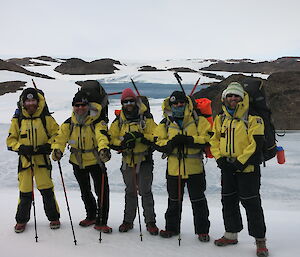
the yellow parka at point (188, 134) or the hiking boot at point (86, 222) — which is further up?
the yellow parka at point (188, 134)

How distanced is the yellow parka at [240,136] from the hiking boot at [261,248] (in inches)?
30.1

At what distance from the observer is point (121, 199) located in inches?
222

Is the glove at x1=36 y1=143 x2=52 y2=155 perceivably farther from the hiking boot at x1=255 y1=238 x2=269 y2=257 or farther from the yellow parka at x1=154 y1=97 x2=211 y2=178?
the hiking boot at x1=255 y1=238 x2=269 y2=257

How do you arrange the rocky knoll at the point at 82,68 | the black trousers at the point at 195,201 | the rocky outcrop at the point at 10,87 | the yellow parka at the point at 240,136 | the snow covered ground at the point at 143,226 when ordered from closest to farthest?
the yellow parka at the point at 240,136
the snow covered ground at the point at 143,226
the black trousers at the point at 195,201
the rocky outcrop at the point at 10,87
the rocky knoll at the point at 82,68

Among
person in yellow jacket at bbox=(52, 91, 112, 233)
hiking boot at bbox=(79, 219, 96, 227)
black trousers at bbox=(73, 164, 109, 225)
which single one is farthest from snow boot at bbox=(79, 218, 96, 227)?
person in yellow jacket at bbox=(52, 91, 112, 233)

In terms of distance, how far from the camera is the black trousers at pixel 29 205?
4.17m

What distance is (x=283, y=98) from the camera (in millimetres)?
12406

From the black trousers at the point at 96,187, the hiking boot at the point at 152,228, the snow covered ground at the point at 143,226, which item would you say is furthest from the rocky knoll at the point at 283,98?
the black trousers at the point at 96,187

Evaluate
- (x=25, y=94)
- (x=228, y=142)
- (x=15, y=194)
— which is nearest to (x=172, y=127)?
(x=228, y=142)

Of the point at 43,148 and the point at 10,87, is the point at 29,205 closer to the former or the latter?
the point at 43,148

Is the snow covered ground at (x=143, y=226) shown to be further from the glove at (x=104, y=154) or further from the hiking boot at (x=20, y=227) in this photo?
the glove at (x=104, y=154)

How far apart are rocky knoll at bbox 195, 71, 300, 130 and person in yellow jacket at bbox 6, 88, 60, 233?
8283 millimetres

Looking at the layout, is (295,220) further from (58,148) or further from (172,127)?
(58,148)

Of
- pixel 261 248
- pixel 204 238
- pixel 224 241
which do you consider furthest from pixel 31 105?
→ pixel 261 248
